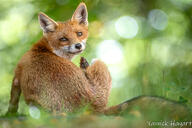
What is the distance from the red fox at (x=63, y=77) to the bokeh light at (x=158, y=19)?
6.63 meters

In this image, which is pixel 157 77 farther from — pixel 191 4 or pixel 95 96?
pixel 191 4

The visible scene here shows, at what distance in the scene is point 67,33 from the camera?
25.0ft

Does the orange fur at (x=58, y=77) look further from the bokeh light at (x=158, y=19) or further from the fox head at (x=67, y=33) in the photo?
the bokeh light at (x=158, y=19)

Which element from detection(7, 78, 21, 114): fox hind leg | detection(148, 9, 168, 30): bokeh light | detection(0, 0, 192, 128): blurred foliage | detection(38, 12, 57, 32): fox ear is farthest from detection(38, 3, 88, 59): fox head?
detection(148, 9, 168, 30): bokeh light

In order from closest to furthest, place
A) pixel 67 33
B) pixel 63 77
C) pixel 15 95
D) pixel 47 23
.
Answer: pixel 63 77 < pixel 15 95 < pixel 67 33 < pixel 47 23

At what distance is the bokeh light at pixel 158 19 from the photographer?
14.1 m

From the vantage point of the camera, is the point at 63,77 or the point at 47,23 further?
the point at 47,23

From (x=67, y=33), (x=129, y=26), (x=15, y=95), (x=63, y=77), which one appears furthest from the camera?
(x=129, y=26)

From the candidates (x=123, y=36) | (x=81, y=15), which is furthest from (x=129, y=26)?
(x=81, y=15)

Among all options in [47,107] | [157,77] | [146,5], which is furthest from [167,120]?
[146,5]

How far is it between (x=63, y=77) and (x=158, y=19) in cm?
894

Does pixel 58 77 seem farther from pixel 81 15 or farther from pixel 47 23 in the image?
pixel 81 15

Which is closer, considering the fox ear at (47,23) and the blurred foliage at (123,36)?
the fox ear at (47,23)

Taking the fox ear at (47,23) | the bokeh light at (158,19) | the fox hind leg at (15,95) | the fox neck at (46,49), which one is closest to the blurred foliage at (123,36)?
the bokeh light at (158,19)
